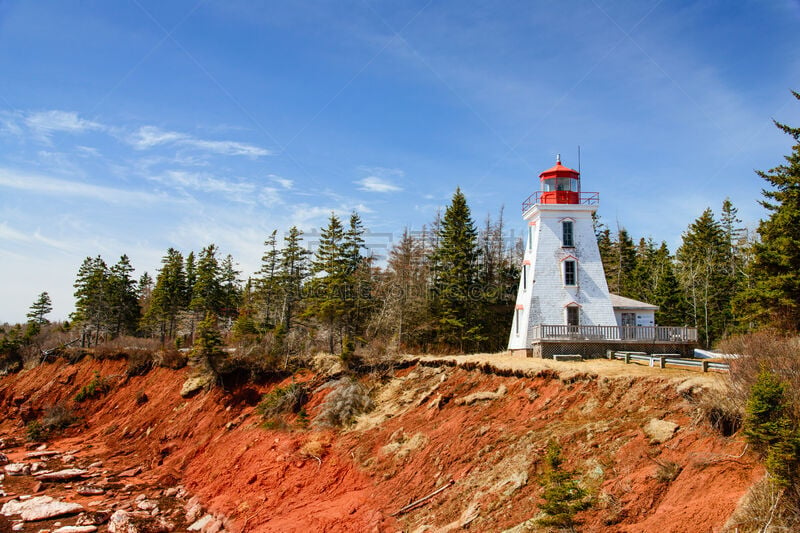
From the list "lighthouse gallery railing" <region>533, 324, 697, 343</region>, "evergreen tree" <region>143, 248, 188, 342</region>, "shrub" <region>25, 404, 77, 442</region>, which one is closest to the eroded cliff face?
"shrub" <region>25, 404, 77, 442</region>

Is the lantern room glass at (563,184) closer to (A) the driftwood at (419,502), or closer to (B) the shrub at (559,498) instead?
(A) the driftwood at (419,502)

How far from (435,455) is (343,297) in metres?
20.5

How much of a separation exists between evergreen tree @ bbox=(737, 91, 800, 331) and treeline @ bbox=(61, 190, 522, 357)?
18534 mm

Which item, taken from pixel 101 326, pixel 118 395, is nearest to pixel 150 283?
pixel 101 326

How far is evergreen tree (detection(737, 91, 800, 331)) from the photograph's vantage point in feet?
77.4

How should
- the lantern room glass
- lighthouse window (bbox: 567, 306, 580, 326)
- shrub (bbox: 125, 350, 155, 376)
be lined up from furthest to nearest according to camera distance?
shrub (bbox: 125, 350, 155, 376) < the lantern room glass < lighthouse window (bbox: 567, 306, 580, 326)

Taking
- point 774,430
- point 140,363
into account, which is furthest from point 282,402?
point 774,430

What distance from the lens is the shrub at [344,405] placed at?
76.0 feet

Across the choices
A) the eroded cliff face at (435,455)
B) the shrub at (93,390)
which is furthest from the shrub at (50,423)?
the shrub at (93,390)

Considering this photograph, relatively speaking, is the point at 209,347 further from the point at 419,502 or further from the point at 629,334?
the point at 629,334

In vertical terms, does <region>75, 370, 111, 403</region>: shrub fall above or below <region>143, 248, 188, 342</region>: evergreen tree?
below

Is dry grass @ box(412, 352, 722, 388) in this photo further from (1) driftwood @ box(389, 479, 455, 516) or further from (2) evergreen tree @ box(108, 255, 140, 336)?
(2) evergreen tree @ box(108, 255, 140, 336)

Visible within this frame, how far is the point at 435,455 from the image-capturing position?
653 inches

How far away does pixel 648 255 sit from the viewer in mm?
61812
